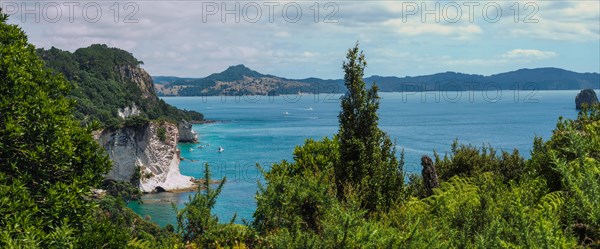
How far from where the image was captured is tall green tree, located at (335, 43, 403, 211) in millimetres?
13898

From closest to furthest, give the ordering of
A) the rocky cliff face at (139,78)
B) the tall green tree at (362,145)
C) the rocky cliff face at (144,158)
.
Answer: the tall green tree at (362,145) → the rocky cliff face at (144,158) → the rocky cliff face at (139,78)

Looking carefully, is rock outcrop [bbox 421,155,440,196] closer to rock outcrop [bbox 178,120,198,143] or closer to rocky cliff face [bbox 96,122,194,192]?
rocky cliff face [bbox 96,122,194,192]

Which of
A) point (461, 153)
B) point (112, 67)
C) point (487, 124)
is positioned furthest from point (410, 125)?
point (461, 153)

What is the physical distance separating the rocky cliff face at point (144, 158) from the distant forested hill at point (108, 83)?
693 inches

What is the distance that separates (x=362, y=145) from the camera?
46.0 feet

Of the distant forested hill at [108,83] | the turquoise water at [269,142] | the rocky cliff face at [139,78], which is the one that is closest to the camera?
the turquoise water at [269,142]

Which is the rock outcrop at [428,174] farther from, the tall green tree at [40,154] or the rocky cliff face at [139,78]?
the rocky cliff face at [139,78]

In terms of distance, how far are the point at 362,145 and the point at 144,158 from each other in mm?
68978

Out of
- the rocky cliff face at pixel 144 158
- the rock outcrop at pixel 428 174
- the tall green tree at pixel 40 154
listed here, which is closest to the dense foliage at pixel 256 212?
the tall green tree at pixel 40 154

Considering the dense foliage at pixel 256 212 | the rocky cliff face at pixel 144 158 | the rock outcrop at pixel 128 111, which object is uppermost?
the dense foliage at pixel 256 212

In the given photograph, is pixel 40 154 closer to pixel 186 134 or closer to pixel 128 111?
pixel 128 111

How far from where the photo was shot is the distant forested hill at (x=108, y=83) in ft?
361

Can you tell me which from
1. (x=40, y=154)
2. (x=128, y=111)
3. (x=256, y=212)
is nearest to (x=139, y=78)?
(x=128, y=111)

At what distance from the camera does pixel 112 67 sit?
137m
